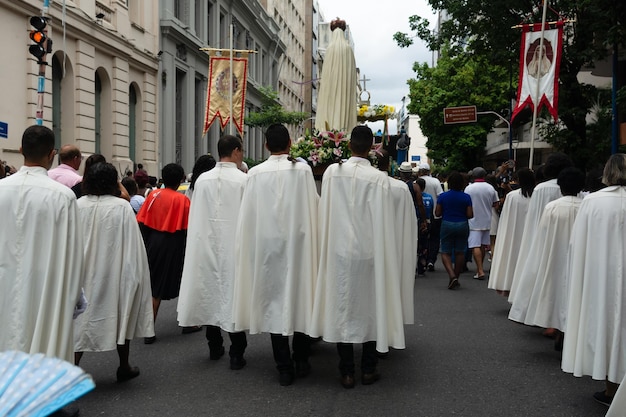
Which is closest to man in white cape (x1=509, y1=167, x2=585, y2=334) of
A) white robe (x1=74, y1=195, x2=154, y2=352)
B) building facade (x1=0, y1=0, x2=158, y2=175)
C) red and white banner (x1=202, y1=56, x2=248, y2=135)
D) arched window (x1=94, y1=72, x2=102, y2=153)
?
white robe (x1=74, y1=195, x2=154, y2=352)

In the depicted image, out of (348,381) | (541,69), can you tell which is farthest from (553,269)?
(541,69)

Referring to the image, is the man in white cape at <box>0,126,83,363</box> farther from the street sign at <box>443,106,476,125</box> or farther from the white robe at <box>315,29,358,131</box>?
the street sign at <box>443,106,476,125</box>

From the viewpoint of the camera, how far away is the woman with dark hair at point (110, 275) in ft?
17.5

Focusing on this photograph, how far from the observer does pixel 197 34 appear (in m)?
33.1

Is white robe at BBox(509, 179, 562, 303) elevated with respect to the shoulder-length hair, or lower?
lower

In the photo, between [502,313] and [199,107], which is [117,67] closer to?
[199,107]

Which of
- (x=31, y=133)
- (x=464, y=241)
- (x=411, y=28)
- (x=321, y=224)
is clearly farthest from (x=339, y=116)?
(x=411, y=28)

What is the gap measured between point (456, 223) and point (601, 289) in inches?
241

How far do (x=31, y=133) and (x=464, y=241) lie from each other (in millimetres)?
8022

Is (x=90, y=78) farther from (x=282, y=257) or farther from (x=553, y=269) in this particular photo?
(x=553, y=269)

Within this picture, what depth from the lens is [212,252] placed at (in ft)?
20.1

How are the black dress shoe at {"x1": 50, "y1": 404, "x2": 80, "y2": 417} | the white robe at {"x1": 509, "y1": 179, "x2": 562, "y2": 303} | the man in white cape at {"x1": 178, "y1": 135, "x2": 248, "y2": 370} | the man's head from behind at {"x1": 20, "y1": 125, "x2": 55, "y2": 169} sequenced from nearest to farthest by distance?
the man's head from behind at {"x1": 20, "y1": 125, "x2": 55, "y2": 169} → the black dress shoe at {"x1": 50, "y1": 404, "x2": 80, "y2": 417} → the man in white cape at {"x1": 178, "y1": 135, "x2": 248, "y2": 370} → the white robe at {"x1": 509, "y1": 179, "x2": 562, "y2": 303}

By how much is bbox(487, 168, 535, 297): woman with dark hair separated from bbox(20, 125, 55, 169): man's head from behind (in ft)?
20.9

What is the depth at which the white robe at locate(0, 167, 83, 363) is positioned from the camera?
13.7ft
